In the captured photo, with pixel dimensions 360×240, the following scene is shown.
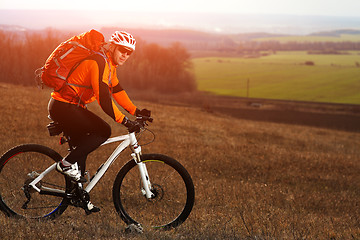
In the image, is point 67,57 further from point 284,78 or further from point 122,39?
point 284,78

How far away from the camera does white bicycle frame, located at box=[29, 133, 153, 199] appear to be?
189 inches

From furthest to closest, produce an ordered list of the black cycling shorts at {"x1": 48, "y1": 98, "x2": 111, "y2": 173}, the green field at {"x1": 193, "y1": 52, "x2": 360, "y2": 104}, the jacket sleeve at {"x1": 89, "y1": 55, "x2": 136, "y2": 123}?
1. the green field at {"x1": 193, "y1": 52, "x2": 360, "y2": 104}
2. the black cycling shorts at {"x1": 48, "y1": 98, "x2": 111, "y2": 173}
3. the jacket sleeve at {"x1": 89, "y1": 55, "x2": 136, "y2": 123}

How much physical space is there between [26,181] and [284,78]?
11884cm

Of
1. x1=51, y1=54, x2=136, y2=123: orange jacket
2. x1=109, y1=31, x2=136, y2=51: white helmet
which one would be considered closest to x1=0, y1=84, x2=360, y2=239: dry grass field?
x1=51, y1=54, x2=136, y2=123: orange jacket

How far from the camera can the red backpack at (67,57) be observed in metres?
4.52

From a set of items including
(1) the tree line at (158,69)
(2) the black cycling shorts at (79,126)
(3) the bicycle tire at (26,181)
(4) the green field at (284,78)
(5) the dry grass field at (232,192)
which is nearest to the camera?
(2) the black cycling shorts at (79,126)

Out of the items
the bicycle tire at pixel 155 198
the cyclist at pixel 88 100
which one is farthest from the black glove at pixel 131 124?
the bicycle tire at pixel 155 198

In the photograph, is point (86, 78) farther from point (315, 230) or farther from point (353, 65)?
point (353, 65)

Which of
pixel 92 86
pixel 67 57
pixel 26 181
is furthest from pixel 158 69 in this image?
pixel 92 86

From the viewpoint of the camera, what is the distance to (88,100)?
15.8 feet

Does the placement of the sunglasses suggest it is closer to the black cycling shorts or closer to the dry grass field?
the black cycling shorts

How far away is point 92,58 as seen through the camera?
175 inches

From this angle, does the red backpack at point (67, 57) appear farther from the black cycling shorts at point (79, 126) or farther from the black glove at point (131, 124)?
the black glove at point (131, 124)

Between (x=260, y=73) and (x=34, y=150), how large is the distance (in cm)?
12765
